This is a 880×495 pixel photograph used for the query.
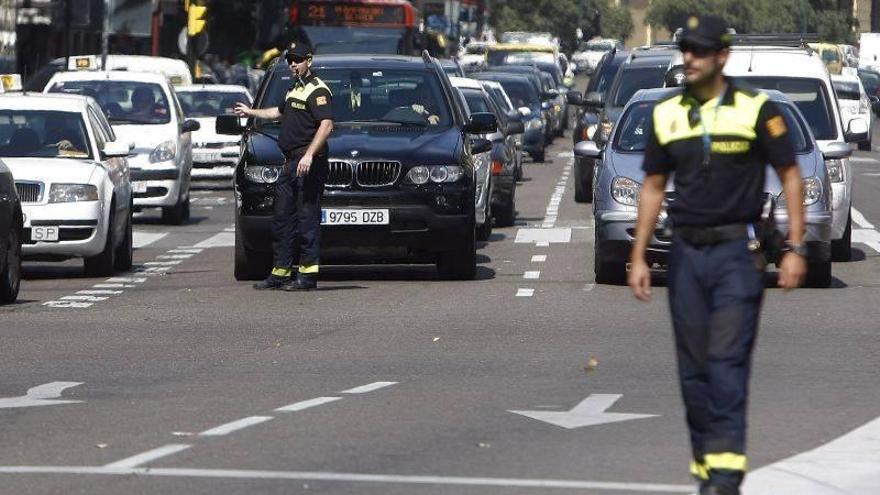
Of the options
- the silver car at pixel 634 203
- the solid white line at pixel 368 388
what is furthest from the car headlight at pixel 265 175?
the solid white line at pixel 368 388

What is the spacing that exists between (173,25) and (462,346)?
193 feet

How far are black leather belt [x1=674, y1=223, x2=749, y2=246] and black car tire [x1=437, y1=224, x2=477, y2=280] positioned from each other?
10.2 meters

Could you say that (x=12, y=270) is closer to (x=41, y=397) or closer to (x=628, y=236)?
(x=628, y=236)

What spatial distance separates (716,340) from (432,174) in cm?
1025

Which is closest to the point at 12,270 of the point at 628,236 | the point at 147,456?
the point at 628,236

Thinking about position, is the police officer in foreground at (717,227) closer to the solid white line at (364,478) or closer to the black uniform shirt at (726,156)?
the black uniform shirt at (726,156)

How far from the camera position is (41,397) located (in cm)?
1158

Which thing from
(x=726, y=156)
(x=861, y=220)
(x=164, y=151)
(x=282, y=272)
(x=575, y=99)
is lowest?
(x=861, y=220)

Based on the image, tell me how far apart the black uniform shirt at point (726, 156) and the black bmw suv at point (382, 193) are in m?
9.94

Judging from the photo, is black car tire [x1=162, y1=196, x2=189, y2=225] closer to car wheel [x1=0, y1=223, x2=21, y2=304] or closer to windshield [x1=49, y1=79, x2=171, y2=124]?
windshield [x1=49, y1=79, x2=171, y2=124]

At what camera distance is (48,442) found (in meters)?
9.98

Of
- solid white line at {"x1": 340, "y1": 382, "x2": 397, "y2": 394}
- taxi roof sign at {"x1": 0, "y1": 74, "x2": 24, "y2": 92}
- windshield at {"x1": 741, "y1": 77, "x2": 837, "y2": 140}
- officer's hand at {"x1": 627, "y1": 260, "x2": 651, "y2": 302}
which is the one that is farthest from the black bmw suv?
officer's hand at {"x1": 627, "y1": 260, "x2": 651, "y2": 302}

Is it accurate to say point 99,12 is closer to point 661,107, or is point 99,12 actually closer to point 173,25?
point 173,25

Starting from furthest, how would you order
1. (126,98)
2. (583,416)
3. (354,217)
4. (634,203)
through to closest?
(126,98)
(354,217)
(634,203)
(583,416)
